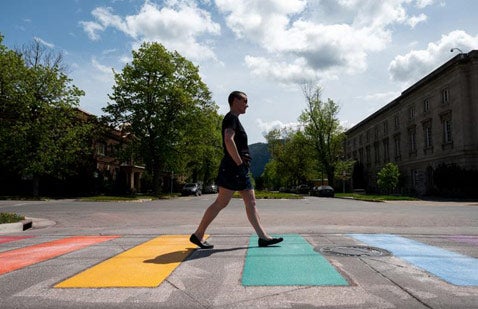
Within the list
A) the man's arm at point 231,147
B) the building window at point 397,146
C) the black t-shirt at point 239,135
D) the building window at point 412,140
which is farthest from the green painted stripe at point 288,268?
the building window at point 397,146

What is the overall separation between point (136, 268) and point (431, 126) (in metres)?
41.4

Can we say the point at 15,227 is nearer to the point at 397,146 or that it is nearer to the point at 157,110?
the point at 157,110

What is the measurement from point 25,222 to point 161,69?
32.7 m

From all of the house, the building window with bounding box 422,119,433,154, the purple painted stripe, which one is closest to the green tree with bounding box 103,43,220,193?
the house

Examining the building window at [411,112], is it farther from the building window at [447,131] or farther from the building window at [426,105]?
the building window at [447,131]

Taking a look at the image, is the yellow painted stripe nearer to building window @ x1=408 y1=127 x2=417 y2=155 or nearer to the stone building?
the stone building

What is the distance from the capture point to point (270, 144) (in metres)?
82.1

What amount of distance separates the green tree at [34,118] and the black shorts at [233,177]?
31233 mm

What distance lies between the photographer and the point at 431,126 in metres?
40.0

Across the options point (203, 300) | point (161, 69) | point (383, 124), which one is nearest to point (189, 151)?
point (161, 69)

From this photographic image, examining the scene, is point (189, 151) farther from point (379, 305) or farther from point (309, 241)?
point (379, 305)

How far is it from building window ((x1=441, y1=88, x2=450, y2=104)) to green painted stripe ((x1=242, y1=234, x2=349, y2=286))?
36.6 metres

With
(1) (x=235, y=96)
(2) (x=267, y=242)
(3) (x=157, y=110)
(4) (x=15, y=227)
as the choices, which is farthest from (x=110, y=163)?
(2) (x=267, y=242)

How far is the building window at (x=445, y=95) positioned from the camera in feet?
120
